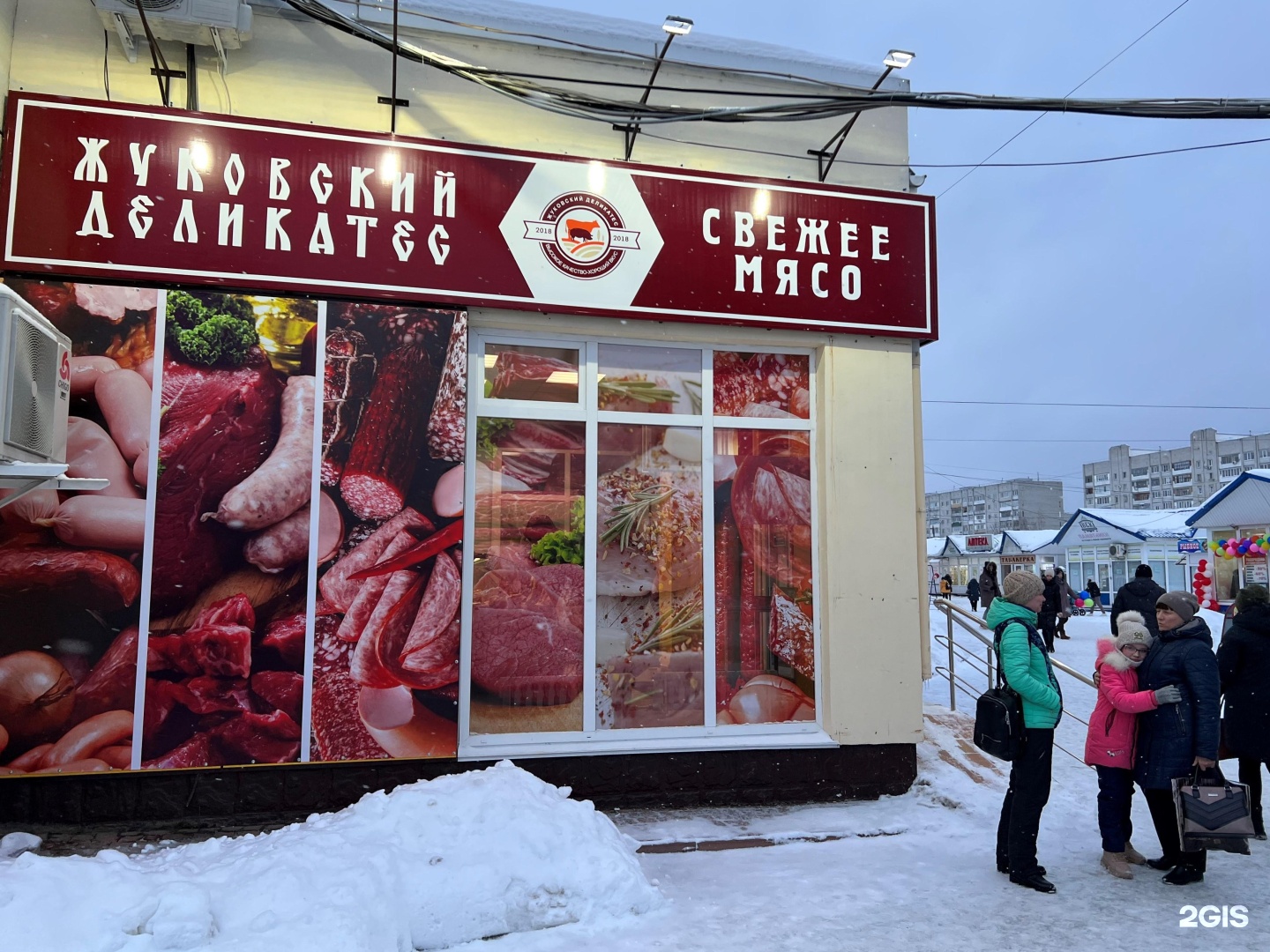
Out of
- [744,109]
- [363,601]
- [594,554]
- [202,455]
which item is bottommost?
[363,601]

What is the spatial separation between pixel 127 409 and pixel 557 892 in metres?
3.82

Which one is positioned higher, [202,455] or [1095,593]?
[202,455]

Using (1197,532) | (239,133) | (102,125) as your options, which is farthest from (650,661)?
(1197,532)

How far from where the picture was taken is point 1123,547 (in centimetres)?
3023

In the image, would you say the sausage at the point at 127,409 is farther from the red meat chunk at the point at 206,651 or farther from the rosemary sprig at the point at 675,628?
the rosemary sprig at the point at 675,628

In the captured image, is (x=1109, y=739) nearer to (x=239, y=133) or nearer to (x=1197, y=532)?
(x=239, y=133)

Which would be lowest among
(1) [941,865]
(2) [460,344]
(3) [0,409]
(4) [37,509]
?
(1) [941,865]

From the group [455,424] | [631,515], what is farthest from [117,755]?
[631,515]

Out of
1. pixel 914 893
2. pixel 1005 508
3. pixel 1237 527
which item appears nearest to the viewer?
pixel 914 893

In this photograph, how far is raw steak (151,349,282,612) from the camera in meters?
5.35

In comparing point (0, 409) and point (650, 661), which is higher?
point (0, 409)

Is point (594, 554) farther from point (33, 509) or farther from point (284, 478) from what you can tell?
point (33, 509)

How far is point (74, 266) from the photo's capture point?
17.6ft

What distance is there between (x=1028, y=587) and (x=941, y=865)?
1.71 metres
